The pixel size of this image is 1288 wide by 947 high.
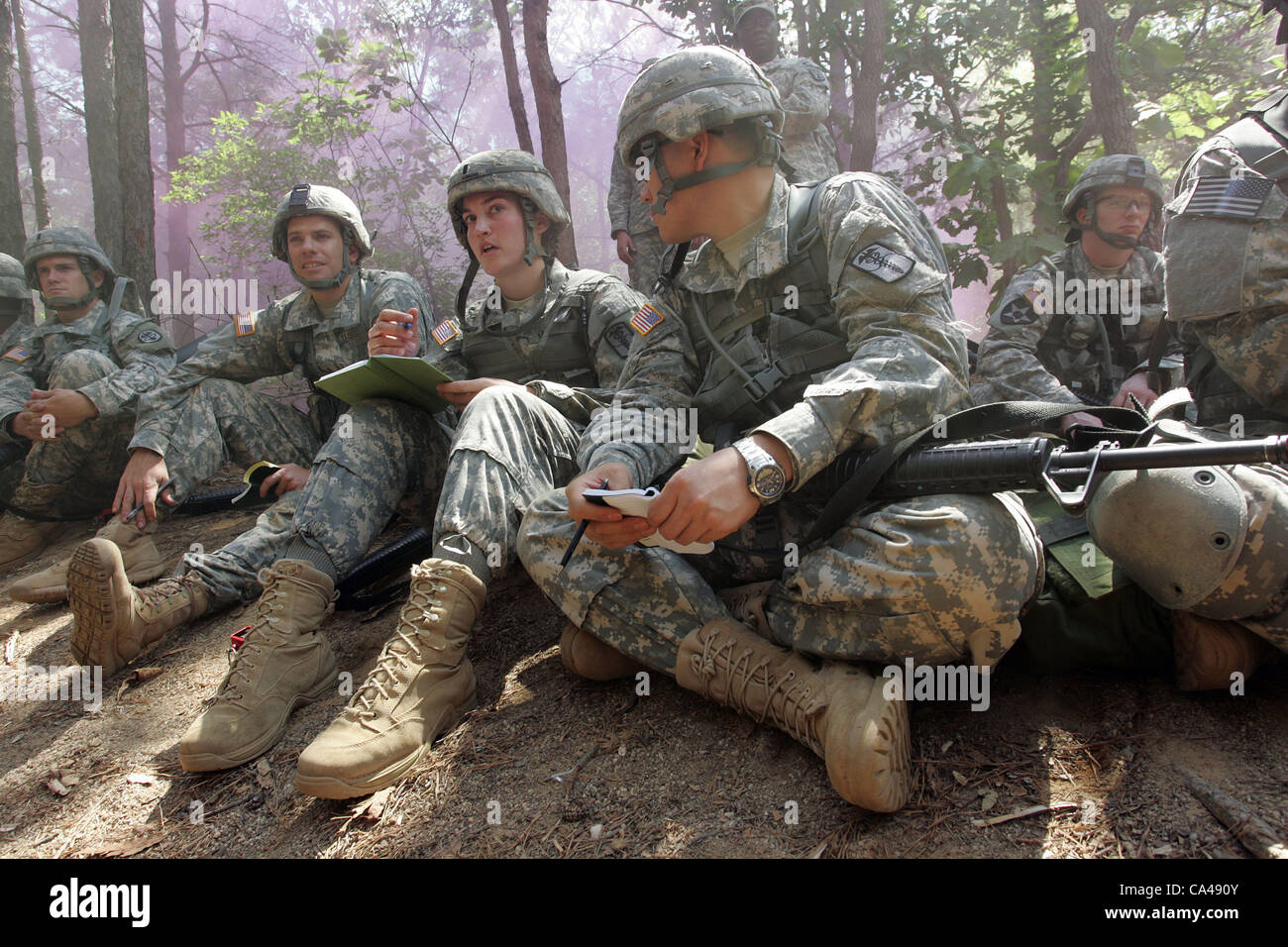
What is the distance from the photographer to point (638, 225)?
5.92 metres

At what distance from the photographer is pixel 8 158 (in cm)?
707

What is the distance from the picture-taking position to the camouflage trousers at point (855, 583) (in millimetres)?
1748

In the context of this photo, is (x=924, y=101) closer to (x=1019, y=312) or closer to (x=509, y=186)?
(x=1019, y=312)

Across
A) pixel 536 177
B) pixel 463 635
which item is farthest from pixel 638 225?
pixel 463 635

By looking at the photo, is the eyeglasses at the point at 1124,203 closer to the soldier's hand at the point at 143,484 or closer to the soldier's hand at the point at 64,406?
the soldier's hand at the point at 143,484

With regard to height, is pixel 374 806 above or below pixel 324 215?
below

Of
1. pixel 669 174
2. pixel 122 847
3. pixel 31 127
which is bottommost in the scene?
pixel 122 847

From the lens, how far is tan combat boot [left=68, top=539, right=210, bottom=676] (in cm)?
279

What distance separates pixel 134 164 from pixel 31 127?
19.3 feet

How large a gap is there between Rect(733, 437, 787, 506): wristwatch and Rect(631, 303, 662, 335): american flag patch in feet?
3.19

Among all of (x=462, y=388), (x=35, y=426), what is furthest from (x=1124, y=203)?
(x=35, y=426)

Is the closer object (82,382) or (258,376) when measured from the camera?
(258,376)

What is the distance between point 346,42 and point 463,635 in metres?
9.70

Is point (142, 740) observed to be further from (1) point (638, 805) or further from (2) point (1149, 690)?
(2) point (1149, 690)
